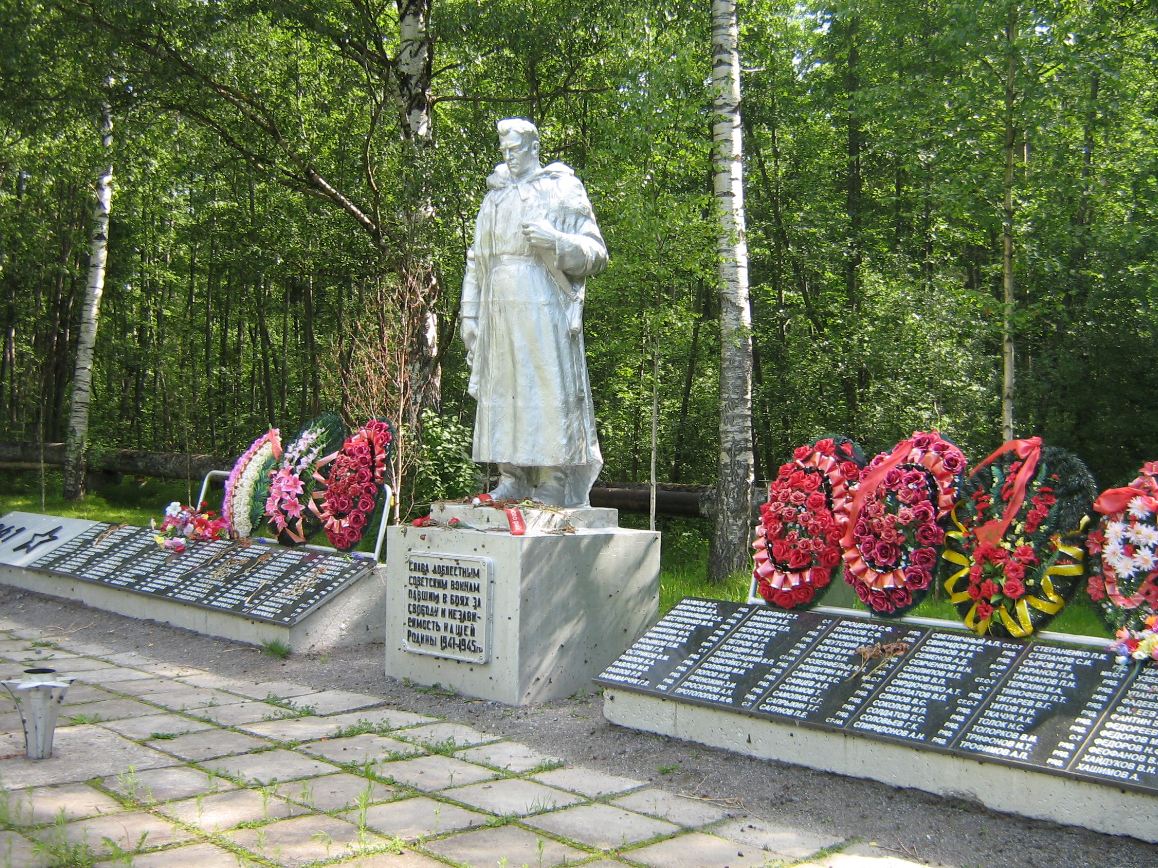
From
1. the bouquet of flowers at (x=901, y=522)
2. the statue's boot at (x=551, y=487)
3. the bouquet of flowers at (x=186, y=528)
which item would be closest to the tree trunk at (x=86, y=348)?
the bouquet of flowers at (x=186, y=528)

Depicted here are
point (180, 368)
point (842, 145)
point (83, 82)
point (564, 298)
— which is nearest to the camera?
point (564, 298)

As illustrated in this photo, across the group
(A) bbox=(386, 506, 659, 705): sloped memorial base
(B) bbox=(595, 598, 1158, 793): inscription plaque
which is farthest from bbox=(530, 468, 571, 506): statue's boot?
(B) bbox=(595, 598, 1158, 793): inscription plaque

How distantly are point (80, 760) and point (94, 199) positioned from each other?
1548 cm

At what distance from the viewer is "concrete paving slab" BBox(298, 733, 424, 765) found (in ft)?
15.1

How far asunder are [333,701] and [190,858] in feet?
8.00

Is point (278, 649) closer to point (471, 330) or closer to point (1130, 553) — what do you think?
point (471, 330)

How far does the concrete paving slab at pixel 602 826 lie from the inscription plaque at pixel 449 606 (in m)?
1.88

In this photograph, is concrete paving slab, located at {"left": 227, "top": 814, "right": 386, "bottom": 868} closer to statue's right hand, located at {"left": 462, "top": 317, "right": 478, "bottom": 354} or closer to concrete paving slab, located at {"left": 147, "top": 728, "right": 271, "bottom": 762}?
concrete paving slab, located at {"left": 147, "top": 728, "right": 271, "bottom": 762}

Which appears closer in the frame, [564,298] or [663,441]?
[564,298]

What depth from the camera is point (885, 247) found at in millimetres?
15586

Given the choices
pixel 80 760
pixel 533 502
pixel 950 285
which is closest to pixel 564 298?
pixel 533 502

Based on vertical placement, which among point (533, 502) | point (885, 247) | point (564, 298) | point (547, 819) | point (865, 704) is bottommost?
point (547, 819)

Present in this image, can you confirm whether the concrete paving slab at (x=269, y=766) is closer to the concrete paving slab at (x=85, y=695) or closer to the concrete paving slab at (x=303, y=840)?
the concrete paving slab at (x=303, y=840)

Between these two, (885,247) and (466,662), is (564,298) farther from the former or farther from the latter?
(885,247)
